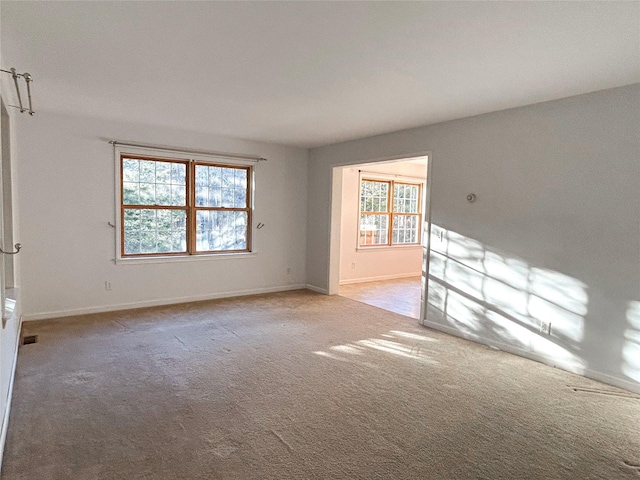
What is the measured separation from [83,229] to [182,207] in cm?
127

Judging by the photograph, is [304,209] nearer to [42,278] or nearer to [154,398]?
[42,278]

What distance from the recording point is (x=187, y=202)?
219 inches

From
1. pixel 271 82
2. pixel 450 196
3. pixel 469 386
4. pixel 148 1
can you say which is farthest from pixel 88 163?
pixel 469 386

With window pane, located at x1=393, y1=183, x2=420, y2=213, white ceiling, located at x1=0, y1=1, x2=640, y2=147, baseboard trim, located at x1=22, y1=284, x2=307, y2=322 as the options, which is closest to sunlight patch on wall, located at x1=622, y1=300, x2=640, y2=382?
white ceiling, located at x1=0, y1=1, x2=640, y2=147

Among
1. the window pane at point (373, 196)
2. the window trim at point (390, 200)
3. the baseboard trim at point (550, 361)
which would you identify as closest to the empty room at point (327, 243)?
the baseboard trim at point (550, 361)

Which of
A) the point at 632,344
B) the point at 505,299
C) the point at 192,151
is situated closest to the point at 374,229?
the point at 192,151

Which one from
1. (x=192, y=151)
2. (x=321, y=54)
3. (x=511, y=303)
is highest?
(x=321, y=54)

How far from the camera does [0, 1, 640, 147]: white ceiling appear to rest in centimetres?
212

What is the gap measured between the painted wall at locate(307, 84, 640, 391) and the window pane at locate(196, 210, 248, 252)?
2.87 metres

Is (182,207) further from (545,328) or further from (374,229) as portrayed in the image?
(545,328)

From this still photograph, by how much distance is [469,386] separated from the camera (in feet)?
10.00

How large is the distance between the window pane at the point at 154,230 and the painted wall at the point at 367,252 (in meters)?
2.89

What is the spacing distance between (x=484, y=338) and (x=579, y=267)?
122cm

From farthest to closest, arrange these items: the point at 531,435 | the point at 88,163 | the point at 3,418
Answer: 1. the point at 88,163
2. the point at 531,435
3. the point at 3,418
